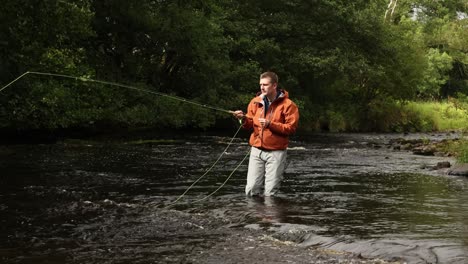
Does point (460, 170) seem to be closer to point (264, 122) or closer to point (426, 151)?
point (426, 151)

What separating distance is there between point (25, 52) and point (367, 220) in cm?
1430

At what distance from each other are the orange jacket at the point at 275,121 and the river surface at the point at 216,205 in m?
0.93

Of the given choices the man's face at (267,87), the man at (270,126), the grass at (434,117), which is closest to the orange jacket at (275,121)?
the man at (270,126)

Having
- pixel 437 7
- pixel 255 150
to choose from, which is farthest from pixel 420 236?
pixel 437 7

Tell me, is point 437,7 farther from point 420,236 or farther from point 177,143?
point 420,236

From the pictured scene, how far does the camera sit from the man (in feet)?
28.1

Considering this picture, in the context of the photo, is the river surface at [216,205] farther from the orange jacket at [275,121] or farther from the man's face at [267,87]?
the man's face at [267,87]

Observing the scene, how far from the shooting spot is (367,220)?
777 cm

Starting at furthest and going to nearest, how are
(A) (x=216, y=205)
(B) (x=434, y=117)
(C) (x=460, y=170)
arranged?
(B) (x=434, y=117)
(C) (x=460, y=170)
(A) (x=216, y=205)

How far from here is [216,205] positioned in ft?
29.4

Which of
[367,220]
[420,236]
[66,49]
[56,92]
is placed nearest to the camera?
[420,236]

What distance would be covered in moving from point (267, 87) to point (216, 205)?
1.98m

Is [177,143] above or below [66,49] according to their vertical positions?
below

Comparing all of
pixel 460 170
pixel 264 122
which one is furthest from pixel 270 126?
pixel 460 170
